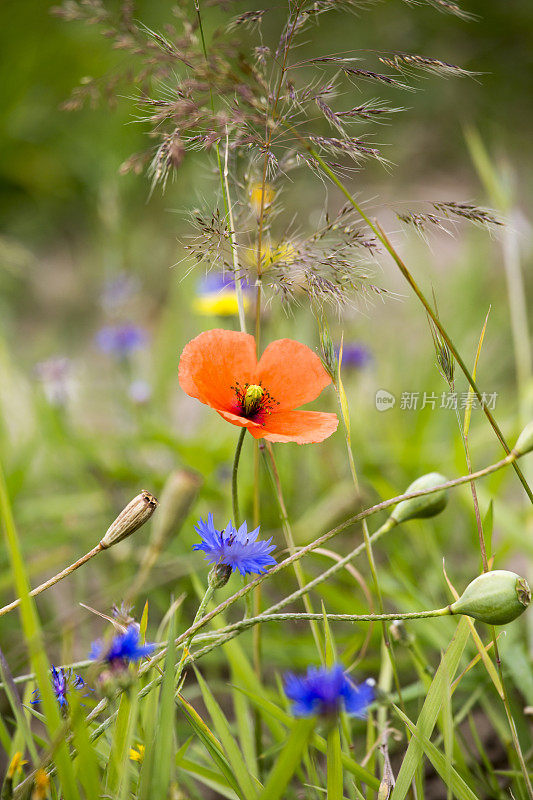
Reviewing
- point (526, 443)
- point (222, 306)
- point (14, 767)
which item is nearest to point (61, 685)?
point (14, 767)

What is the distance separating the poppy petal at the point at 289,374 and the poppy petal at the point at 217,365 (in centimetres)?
1

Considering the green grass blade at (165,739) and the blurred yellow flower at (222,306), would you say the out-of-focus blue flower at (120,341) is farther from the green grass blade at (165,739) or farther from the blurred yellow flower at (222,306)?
the green grass blade at (165,739)

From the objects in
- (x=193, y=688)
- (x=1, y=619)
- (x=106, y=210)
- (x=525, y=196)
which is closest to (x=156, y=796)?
(x=193, y=688)

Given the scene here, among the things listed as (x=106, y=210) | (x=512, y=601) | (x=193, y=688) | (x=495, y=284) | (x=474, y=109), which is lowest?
(x=193, y=688)

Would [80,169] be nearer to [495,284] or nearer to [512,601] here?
[495,284]

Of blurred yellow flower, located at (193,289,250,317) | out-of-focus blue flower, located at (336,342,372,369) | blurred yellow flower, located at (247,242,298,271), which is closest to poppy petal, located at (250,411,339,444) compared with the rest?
blurred yellow flower, located at (247,242,298,271)

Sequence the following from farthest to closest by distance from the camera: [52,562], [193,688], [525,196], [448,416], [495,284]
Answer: [525,196] → [495,284] → [448,416] → [52,562] → [193,688]

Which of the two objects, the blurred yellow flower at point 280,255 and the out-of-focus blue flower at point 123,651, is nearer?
the out-of-focus blue flower at point 123,651

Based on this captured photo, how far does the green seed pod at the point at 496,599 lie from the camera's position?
0.34 meters

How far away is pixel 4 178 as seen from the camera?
1.84 metres

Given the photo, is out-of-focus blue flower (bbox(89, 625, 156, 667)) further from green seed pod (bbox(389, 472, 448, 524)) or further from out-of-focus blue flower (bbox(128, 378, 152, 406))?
out-of-focus blue flower (bbox(128, 378, 152, 406))

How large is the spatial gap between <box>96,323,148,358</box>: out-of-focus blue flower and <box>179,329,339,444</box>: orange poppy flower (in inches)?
22.1

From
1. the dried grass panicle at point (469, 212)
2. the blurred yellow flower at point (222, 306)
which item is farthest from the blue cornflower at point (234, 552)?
the blurred yellow flower at point (222, 306)

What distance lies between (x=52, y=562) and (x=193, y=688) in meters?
0.24
